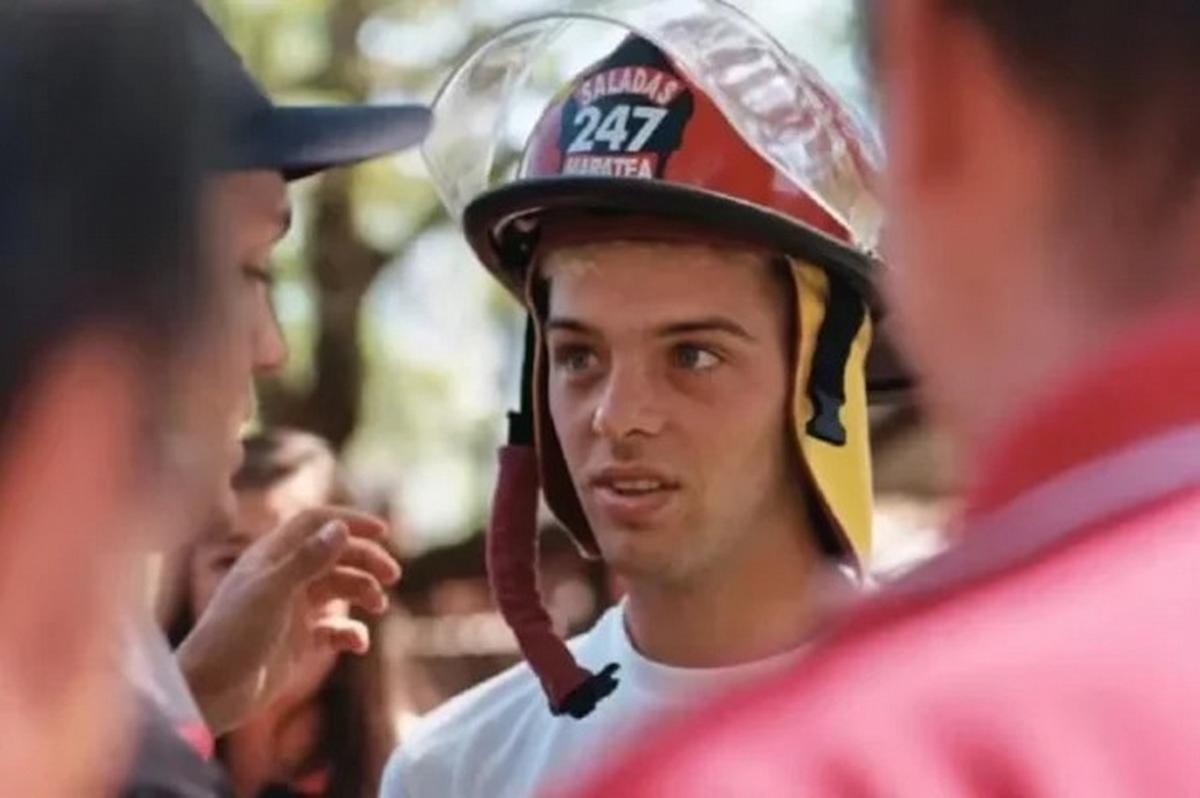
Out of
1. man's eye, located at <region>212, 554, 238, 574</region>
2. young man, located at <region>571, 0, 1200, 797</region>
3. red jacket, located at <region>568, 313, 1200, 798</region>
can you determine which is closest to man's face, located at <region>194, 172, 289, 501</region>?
young man, located at <region>571, 0, 1200, 797</region>

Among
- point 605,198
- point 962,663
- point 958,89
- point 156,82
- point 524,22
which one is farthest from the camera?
point 524,22

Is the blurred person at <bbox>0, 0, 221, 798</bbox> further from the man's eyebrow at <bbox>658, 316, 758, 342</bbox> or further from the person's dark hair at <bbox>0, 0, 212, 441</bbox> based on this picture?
the man's eyebrow at <bbox>658, 316, 758, 342</bbox>

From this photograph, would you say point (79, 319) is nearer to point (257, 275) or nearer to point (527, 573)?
point (257, 275)

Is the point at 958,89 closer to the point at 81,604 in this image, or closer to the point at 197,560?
the point at 81,604

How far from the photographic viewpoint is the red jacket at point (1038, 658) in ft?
2.93

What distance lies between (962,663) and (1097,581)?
64 millimetres

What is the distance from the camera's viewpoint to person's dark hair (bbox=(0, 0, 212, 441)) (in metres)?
1.25

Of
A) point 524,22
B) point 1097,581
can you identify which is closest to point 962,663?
point 1097,581

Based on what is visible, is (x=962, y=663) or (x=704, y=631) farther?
(x=704, y=631)

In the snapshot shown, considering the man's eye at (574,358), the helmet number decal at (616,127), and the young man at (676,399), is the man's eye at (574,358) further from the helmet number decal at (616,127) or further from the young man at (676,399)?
the helmet number decal at (616,127)

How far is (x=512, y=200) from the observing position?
10.2 ft

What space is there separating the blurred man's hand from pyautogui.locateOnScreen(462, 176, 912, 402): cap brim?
0.43 m

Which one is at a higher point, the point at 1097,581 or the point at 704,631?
the point at 1097,581

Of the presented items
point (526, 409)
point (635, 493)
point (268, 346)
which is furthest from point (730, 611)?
point (268, 346)
